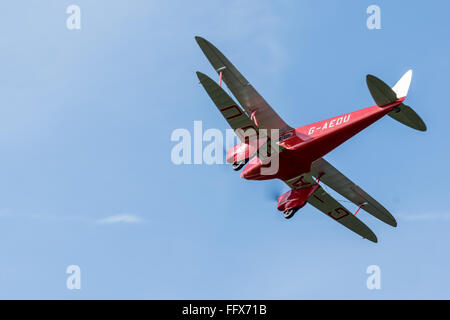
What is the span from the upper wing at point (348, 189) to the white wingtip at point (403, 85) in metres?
6.86

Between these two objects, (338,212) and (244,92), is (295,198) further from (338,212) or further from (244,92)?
(244,92)

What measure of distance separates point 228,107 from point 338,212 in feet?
39.8

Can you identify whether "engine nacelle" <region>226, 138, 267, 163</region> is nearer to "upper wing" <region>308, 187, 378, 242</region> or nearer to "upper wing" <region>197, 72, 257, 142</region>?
"upper wing" <region>197, 72, 257, 142</region>

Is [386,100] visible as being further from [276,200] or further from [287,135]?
[276,200]

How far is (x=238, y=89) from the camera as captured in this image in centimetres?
4659

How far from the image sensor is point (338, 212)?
53.1 meters

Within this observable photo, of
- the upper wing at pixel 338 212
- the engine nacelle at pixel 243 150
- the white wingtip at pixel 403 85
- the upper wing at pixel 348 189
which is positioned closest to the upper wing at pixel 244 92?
the engine nacelle at pixel 243 150

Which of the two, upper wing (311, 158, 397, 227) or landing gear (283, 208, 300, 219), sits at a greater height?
upper wing (311, 158, 397, 227)

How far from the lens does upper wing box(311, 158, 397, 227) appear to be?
5062cm

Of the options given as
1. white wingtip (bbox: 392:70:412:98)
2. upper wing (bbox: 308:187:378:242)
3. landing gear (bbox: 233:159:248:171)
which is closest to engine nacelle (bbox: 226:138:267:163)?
landing gear (bbox: 233:159:248:171)

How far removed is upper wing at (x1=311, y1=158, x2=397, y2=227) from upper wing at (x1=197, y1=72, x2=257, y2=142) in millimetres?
6119

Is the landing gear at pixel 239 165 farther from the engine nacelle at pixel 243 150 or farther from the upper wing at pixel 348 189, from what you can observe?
the upper wing at pixel 348 189

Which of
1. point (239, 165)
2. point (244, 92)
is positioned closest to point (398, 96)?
point (244, 92)

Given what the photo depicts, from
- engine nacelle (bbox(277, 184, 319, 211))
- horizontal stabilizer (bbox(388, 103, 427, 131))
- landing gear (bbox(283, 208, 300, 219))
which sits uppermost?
horizontal stabilizer (bbox(388, 103, 427, 131))
